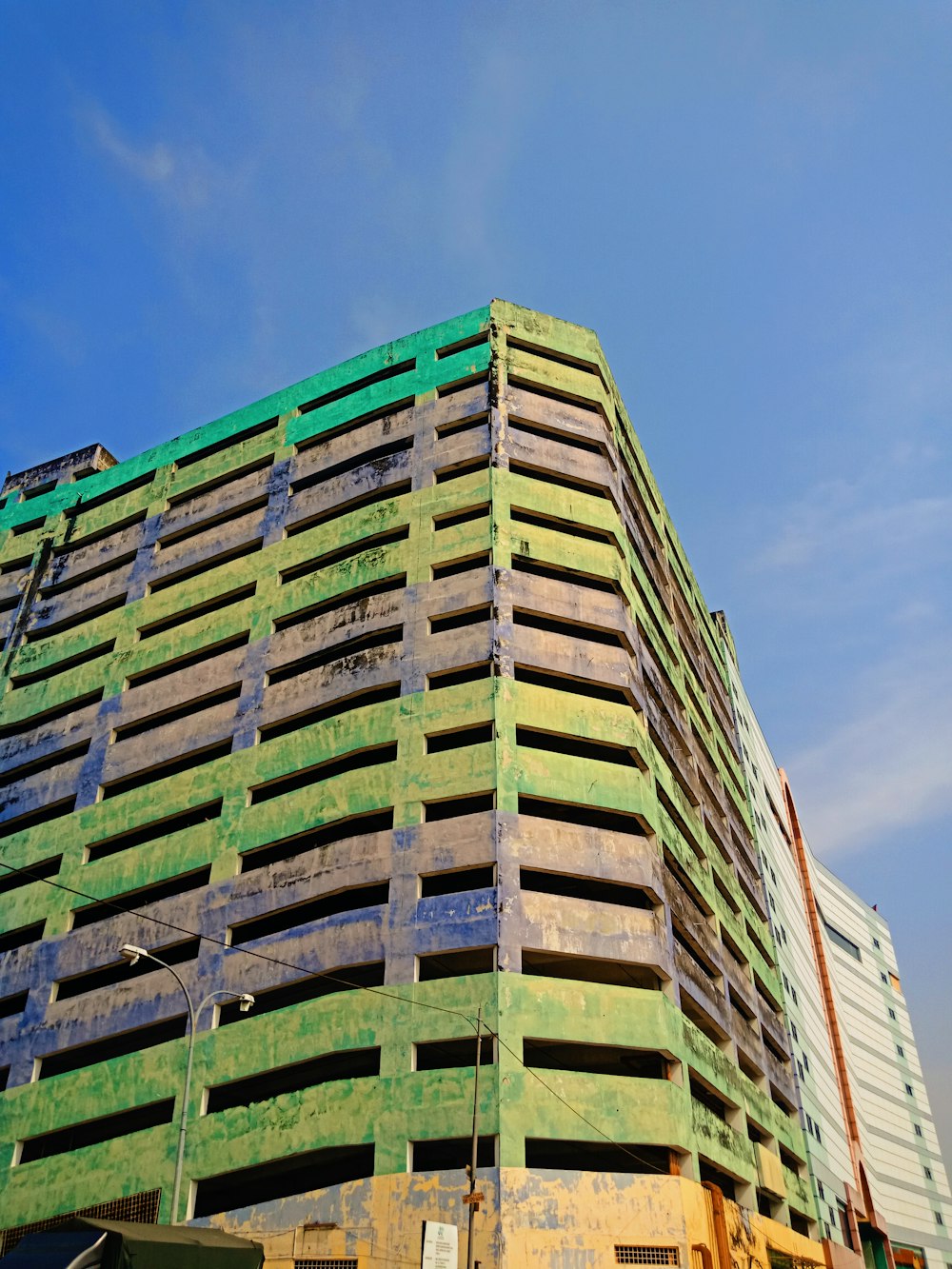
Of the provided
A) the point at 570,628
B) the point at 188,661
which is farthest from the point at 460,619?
the point at 188,661

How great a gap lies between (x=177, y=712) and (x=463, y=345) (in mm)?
21809

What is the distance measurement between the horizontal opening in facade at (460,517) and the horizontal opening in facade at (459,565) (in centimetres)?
153

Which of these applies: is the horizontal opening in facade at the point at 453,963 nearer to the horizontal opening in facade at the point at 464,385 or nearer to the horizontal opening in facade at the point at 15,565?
the horizontal opening in facade at the point at 464,385

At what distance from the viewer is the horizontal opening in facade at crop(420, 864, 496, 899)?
116 ft

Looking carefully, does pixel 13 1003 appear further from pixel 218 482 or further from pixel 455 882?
pixel 218 482

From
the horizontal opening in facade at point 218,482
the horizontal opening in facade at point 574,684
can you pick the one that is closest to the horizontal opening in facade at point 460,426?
the horizontal opening in facade at point 218,482

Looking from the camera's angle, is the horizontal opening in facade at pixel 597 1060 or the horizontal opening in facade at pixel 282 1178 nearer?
the horizontal opening in facade at pixel 282 1178

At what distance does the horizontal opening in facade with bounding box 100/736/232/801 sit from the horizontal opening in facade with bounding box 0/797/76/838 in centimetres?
252

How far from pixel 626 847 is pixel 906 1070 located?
7096cm

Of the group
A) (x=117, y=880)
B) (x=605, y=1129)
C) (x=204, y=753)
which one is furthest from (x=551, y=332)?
(x=605, y=1129)

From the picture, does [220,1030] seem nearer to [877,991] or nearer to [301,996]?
[301,996]

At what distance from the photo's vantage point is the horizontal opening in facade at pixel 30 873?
151 feet

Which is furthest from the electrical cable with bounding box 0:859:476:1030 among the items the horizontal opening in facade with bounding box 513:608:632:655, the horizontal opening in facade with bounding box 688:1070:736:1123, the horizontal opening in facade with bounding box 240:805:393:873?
the horizontal opening in facade with bounding box 513:608:632:655

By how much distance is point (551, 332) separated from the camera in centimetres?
4953
